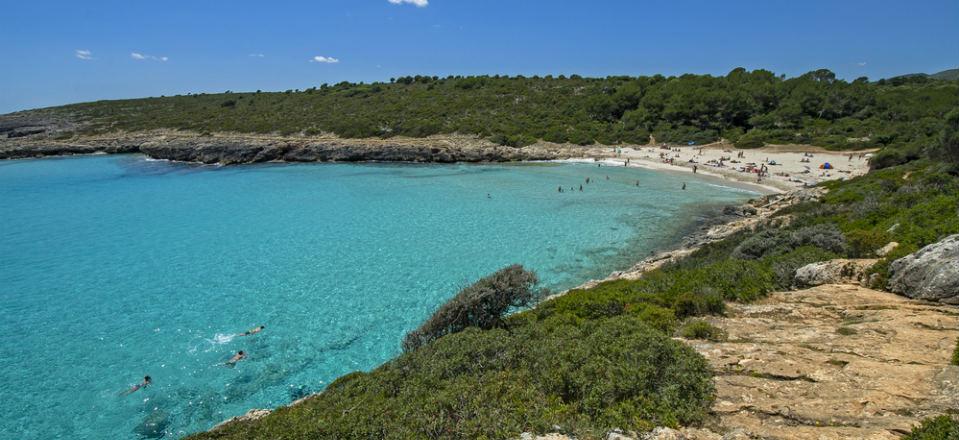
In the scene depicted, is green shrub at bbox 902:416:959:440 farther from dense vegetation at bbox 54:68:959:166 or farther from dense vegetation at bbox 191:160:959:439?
dense vegetation at bbox 54:68:959:166

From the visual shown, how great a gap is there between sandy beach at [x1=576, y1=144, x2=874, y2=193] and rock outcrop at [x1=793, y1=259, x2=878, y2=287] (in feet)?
90.5

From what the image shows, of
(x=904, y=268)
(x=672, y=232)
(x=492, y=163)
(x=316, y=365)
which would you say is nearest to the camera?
(x=904, y=268)

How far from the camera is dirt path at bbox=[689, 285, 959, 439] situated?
15.7ft

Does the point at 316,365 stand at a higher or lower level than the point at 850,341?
lower

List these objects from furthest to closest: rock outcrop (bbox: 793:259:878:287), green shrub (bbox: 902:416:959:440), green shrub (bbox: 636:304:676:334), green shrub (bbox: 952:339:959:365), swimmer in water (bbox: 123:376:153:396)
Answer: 1. swimmer in water (bbox: 123:376:153:396)
2. rock outcrop (bbox: 793:259:878:287)
3. green shrub (bbox: 636:304:676:334)
4. green shrub (bbox: 952:339:959:365)
5. green shrub (bbox: 902:416:959:440)

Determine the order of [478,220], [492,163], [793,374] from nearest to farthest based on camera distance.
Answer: [793,374]
[478,220]
[492,163]

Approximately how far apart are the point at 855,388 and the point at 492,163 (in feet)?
164

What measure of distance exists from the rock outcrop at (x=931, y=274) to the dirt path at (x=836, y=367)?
1.10ft

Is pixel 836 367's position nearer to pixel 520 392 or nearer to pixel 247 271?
pixel 520 392

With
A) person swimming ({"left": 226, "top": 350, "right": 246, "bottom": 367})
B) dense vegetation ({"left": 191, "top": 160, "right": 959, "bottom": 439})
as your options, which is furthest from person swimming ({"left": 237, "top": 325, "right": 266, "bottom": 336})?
dense vegetation ({"left": 191, "top": 160, "right": 959, "bottom": 439})

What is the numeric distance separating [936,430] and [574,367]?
3727 millimetres

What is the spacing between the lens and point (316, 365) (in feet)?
40.2

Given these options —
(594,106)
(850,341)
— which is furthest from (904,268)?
(594,106)

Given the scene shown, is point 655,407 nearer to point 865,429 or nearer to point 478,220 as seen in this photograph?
point 865,429
